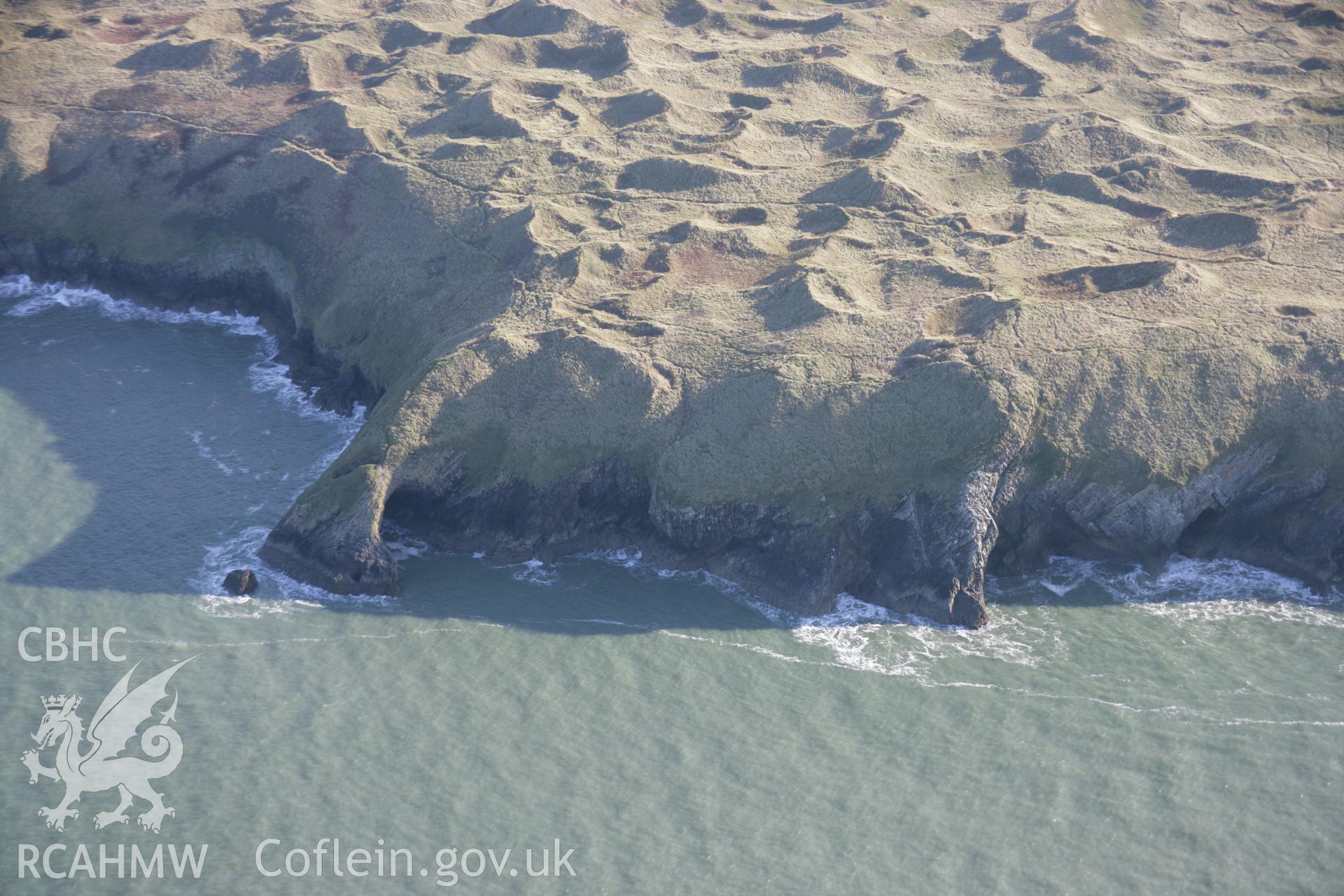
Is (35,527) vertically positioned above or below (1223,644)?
below

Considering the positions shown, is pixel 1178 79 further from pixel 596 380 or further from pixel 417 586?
pixel 417 586

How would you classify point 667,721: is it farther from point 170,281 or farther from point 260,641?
point 170,281

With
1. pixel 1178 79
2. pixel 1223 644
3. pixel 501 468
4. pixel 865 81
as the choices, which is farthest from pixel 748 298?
pixel 1178 79

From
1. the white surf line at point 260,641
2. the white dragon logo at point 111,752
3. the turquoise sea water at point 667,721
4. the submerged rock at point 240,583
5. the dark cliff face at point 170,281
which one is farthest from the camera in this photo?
the dark cliff face at point 170,281

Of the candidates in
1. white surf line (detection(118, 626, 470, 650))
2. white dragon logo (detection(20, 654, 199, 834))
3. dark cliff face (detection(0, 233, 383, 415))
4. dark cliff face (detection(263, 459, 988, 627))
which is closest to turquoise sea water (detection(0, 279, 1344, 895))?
white surf line (detection(118, 626, 470, 650))

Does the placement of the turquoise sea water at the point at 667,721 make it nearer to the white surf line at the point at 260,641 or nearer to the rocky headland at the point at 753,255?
the white surf line at the point at 260,641

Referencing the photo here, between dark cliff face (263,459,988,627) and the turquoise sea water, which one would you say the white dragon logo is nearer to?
the turquoise sea water

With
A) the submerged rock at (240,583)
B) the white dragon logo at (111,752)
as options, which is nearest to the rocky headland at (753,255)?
the submerged rock at (240,583)
